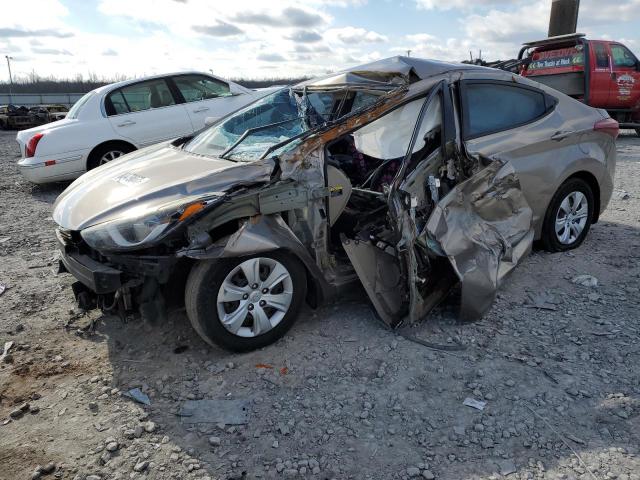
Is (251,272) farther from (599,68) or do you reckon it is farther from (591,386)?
(599,68)

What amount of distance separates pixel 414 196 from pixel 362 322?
942mm

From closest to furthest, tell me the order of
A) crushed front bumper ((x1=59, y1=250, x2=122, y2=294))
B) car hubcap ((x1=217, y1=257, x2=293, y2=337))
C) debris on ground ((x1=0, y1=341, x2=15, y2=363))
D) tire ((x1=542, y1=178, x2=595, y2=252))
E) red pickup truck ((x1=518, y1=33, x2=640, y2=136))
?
crushed front bumper ((x1=59, y1=250, x2=122, y2=294))
car hubcap ((x1=217, y1=257, x2=293, y2=337))
debris on ground ((x1=0, y1=341, x2=15, y2=363))
tire ((x1=542, y1=178, x2=595, y2=252))
red pickup truck ((x1=518, y1=33, x2=640, y2=136))

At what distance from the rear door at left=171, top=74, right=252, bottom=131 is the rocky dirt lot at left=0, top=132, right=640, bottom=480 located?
180 inches

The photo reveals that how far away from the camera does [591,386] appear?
287 centimetres

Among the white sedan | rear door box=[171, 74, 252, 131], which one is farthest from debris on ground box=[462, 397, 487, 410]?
rear door box=[171, 74, 252, 131]

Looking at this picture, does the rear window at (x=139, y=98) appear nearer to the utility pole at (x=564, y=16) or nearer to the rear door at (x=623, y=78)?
the rear door at (x=623, y=78)

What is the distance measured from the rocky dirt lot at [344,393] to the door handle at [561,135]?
1.16m

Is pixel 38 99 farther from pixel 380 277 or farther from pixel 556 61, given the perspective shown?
pixel 380 277

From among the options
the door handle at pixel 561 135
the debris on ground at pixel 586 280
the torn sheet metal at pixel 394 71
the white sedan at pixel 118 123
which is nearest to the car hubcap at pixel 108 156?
the white sedan at pixel 118 123

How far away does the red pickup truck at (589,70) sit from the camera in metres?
11.0

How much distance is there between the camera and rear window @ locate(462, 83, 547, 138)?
12.6ft

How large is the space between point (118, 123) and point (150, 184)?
4967 millimetres

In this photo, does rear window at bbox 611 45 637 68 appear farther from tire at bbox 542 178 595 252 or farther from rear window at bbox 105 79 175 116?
rear window at bbox 105 79 175 116

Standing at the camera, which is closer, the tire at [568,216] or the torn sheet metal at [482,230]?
the torn sheet metal at [482,230]
